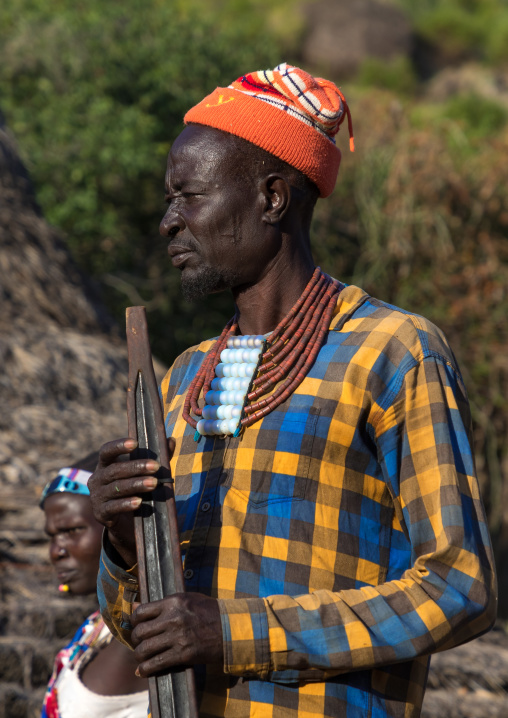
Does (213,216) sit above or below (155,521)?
above

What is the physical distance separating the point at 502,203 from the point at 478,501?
9448mm

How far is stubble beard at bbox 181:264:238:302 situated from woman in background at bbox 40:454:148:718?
136 centimetres

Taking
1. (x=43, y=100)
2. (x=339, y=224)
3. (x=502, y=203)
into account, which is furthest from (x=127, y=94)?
(x=502, y=203)

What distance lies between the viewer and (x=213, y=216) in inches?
69.4

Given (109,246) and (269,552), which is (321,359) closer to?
(269,552)

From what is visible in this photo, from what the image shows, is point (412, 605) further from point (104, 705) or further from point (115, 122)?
point (115, 122)

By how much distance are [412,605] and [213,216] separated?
84cm

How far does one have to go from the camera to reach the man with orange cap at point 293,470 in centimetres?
140

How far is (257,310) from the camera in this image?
6.10ft

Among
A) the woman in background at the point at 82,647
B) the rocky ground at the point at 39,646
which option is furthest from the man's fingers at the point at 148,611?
the rocky ground at the point at 39,646

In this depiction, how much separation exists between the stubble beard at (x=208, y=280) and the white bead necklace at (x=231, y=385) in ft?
0.41

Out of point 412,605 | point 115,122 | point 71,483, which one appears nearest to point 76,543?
point 71,483

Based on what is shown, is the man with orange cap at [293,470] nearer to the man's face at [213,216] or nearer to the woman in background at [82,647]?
the man's face at [213,216]

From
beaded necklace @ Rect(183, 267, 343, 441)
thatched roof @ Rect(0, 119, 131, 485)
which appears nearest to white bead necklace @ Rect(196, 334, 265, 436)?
beaded necklace @ Rect(183, 267, 343, 441)
